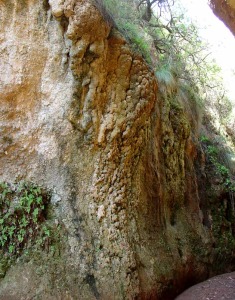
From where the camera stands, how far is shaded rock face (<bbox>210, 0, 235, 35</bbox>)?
179 inches

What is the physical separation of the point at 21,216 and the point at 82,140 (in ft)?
5.34

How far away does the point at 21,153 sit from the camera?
6070mm

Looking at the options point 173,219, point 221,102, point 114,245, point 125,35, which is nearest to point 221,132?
point 221,102

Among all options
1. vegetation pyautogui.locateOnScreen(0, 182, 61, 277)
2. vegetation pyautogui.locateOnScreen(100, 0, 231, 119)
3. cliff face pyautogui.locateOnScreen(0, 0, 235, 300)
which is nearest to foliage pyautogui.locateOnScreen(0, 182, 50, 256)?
vegetation pyautogui.locateOnScreen(0, 182, 61, 277)

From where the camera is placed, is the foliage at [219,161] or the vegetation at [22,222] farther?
the foliage at [219,161]

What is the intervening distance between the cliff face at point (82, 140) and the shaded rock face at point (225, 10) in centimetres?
180

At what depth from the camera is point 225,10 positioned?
4746 millimetres

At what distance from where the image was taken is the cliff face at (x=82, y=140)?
563cm

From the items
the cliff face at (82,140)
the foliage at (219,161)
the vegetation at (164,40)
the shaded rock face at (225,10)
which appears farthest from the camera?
the foliage at (219,161)

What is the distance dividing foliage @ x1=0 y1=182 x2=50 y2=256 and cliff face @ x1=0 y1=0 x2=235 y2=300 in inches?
8.8

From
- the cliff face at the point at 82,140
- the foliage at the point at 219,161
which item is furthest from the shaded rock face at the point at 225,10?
the foliage at the point at 219,161

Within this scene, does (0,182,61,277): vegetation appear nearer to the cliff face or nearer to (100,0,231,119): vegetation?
the cliff face

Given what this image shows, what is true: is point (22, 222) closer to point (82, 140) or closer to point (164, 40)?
point (82, 140)

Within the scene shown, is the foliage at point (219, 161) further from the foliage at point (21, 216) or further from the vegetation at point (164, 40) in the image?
the foliage at point (21, 216)
